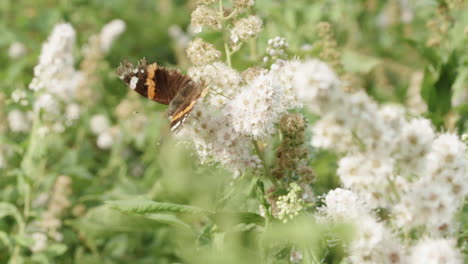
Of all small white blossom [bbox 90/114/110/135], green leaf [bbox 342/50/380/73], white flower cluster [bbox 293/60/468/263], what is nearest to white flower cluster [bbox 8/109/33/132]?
small white blossom [bbox 90/114/110/135]

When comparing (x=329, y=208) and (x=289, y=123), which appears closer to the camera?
(x=329, y=208)

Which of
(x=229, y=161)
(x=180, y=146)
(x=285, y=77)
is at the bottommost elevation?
(x=229, y=161)

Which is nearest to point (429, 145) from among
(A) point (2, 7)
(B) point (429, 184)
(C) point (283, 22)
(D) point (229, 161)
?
(B) point (429, 184)

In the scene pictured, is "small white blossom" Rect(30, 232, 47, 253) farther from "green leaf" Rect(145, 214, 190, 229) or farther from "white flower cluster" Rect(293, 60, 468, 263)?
"white flower cluster" Rect(293, 60, 468, 263)

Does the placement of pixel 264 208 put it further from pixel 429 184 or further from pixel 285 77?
pixel 429 184

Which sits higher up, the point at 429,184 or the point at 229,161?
the point at 229,161

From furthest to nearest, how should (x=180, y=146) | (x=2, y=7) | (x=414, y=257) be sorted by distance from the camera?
(x=2, y=7) < (x=180, y=146) < (x=414, y=257)

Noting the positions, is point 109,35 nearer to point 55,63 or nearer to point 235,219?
point 55,63

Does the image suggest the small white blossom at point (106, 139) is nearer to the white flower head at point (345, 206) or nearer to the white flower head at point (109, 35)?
the white flower head at point (109, 35)
